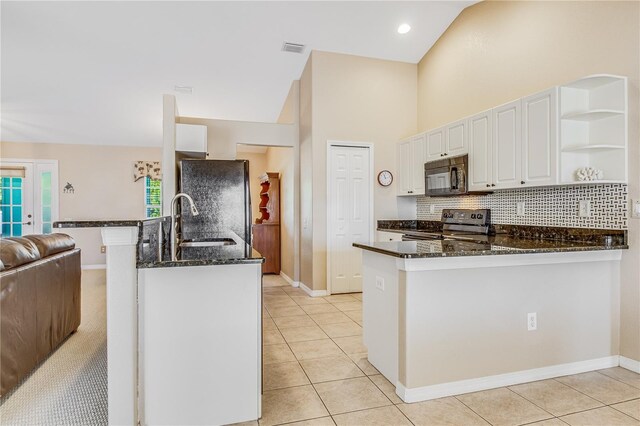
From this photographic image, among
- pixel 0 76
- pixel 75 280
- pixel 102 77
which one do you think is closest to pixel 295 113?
pixel 102 77

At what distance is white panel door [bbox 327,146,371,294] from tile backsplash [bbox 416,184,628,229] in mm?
1245

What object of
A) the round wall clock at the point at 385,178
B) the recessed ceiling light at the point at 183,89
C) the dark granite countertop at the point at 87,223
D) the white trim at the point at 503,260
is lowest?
the white trim at the point at 503,260

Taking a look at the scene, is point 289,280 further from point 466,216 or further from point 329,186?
point 466,216

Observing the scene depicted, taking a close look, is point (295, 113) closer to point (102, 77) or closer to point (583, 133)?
point (102, 77)

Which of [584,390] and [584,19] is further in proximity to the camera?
[584,19]

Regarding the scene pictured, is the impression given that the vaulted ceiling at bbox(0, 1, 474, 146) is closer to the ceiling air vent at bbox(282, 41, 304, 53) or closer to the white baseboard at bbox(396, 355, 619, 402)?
the ceiling air vent at bbox(282, 41, 304, 53)

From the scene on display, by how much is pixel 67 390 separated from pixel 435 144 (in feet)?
13.4

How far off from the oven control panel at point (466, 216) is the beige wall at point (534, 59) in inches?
45.7

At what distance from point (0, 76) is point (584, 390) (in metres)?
7.11

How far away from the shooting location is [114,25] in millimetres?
4059

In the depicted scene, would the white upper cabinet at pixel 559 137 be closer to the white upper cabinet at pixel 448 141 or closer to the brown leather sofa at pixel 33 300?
the white upper cabinet at pixel 448 141

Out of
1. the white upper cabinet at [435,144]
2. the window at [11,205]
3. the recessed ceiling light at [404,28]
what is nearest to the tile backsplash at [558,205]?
the white upper cabinet at [435,144]

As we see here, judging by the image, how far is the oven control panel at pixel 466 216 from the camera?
394cm

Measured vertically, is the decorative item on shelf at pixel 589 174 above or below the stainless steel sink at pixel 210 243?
above
